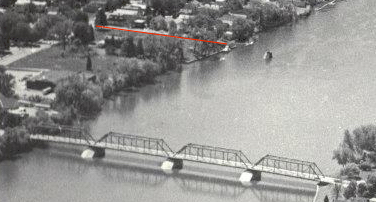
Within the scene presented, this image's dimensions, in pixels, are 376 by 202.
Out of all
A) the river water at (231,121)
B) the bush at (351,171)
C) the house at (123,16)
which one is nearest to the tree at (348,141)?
the river water at (231,121)

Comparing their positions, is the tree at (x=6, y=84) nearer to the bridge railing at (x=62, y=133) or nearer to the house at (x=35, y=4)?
the bridge railing at (x=62, y=133)

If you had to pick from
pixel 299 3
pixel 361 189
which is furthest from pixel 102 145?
pixel 299 3

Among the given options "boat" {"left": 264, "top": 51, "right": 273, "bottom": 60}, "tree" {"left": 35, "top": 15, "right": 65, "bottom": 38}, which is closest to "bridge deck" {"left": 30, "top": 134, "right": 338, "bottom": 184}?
"boat" {"left": 264, "top": 51, "right": 273, "bottom": 60}

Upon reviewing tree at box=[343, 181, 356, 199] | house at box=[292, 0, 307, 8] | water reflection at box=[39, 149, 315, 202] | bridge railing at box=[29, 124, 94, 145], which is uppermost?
house at box=[292, 0, 307, 8]

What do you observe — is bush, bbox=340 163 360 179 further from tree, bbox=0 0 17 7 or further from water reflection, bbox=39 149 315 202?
tree, bbox=0 0 17 7

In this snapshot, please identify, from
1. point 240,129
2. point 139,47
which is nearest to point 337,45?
point 139,47

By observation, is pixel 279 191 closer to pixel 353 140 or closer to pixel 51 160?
pixel 353 140
